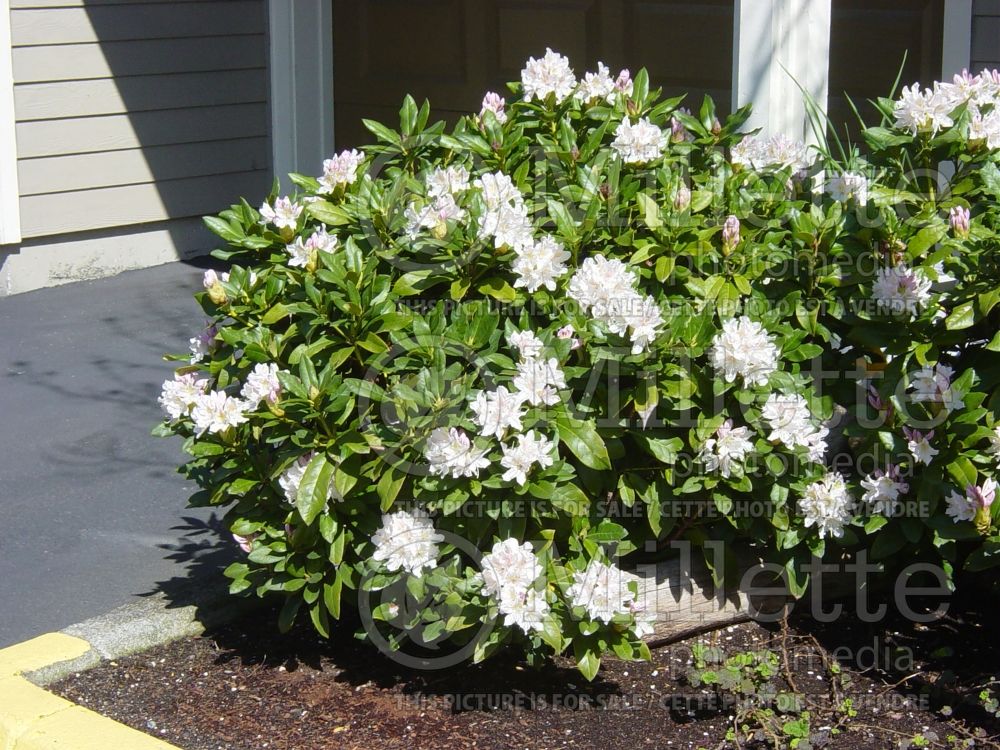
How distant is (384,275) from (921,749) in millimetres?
1756

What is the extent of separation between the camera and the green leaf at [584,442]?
3135 mm

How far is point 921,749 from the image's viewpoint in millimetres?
3131

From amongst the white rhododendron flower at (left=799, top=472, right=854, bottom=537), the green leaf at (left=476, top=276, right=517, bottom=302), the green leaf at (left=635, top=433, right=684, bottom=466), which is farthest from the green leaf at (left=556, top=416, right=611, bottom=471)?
the white rhododendron flower at (left=799, top=472, right=854, bottom=537)

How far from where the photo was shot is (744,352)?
3.13 meters

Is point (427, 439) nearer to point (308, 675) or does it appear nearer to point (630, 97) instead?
point (308, 675)

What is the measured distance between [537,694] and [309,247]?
130 centimetres

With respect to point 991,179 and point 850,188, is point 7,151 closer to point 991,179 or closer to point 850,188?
point 850,188

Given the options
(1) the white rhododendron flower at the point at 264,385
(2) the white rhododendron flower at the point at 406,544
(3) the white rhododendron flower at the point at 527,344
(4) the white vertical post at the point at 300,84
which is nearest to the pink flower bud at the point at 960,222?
(3) the white rhododendron flower at the point at 527,344

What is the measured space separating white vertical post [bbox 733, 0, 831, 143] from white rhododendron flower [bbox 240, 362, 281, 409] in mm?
2052

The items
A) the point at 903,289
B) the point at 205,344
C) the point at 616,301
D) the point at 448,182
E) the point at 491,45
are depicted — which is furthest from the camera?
the point at 491,45

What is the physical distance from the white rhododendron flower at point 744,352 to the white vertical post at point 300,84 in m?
4.84

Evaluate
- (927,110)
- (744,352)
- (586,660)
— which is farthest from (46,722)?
(927,110)

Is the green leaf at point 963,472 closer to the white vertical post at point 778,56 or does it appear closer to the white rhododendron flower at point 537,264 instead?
the white rhododendron flower at point 537,264

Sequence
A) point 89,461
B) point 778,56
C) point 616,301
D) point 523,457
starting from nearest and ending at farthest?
1. point 523,457
2. point 616,301
3. point 778,56
4. point 89,461
